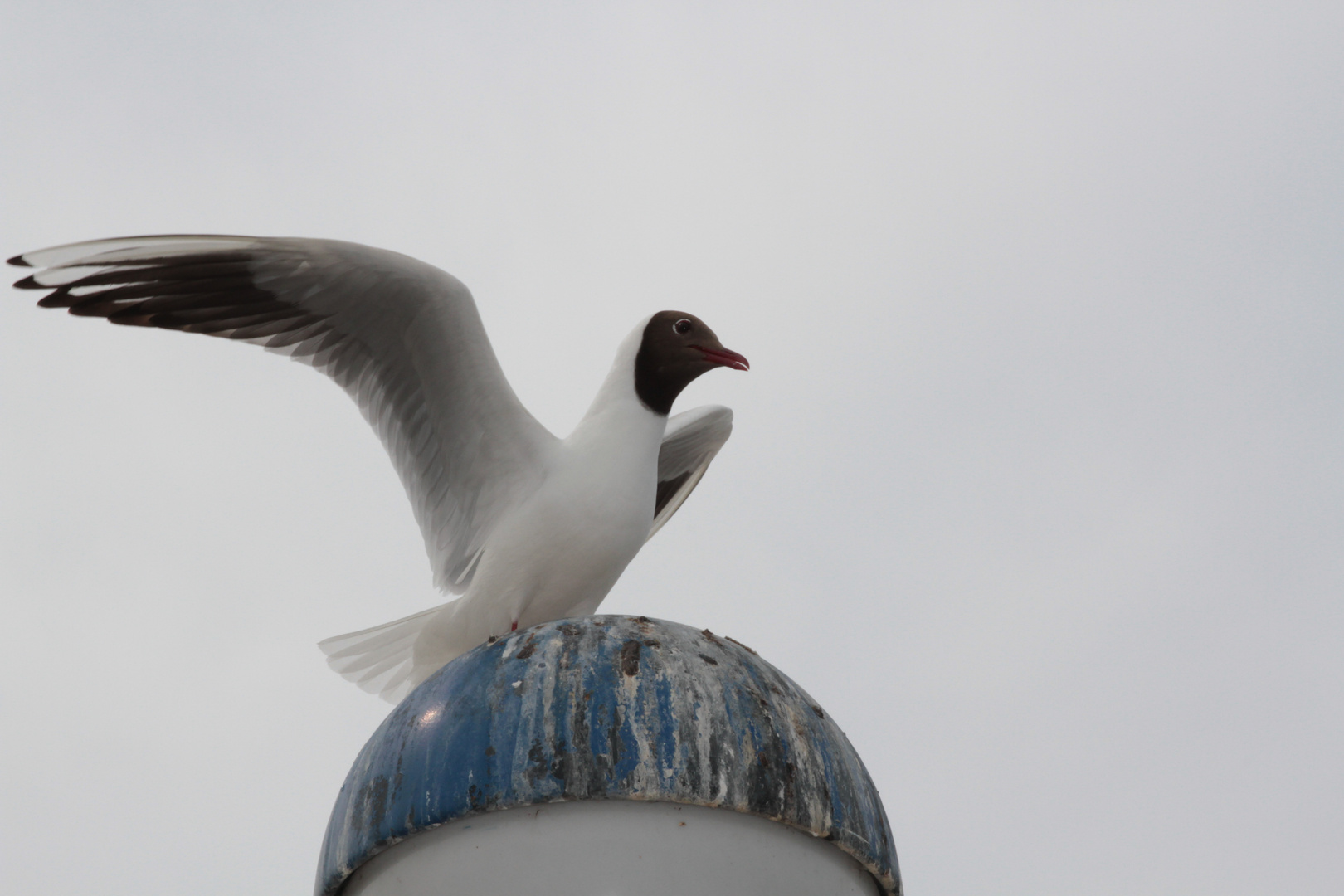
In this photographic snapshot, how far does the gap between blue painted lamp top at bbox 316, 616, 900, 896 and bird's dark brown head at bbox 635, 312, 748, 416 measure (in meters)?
2.15


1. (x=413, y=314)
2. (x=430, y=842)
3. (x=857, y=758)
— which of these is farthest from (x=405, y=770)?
(x=413, y=314)

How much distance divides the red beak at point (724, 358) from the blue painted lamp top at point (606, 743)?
2.28 m

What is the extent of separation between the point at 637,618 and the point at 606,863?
51 cm

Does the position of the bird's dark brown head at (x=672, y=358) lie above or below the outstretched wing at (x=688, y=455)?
above

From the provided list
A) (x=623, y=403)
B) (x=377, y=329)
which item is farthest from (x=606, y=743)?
(x=377, y=329)

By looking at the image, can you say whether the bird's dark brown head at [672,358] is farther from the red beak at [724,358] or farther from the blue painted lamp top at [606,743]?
the blue painted lamp top at [606,743]

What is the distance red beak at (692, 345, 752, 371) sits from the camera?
4826 millimetres

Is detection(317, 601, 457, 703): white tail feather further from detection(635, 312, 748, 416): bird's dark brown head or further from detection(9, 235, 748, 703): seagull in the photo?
detection(635, 312, 748, 416): bird's dark brown head

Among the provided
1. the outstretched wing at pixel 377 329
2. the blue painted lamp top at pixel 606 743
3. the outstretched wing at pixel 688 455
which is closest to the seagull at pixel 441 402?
the outstretched wing at pixel 377 329

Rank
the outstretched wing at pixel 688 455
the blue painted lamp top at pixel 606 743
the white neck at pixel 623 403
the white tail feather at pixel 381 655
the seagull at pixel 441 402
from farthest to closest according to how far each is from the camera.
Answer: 1. the outstretched wing at pixel 688 455
2. the white tail feather at pixel 381 655
3. the white neck at pixel 623 403
4. the seagull at pixel 441 402
5. the blue painted lamp top at pixel 606 743

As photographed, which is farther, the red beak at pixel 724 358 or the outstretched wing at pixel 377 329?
the red beak at pixel 724 358

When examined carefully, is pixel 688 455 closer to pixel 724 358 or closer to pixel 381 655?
pixel 724 358

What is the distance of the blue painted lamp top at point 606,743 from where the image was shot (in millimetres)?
2350

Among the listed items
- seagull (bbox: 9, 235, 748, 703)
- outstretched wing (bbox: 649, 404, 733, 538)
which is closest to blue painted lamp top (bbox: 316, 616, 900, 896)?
→ seagull (bbox: 9, 235, 748, 703)
